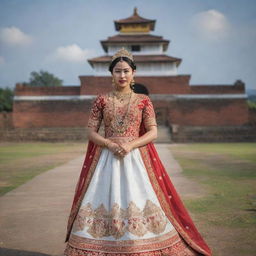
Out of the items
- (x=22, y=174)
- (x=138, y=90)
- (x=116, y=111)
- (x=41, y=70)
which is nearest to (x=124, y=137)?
(x=116, y=111)

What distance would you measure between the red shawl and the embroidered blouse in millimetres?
160

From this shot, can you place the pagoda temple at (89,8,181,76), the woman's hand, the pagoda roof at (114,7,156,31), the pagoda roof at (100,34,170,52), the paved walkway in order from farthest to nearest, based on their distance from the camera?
the pagoda roof at (114,7,156,31)
the pagoda roof at (100,34,170,52)
the pagoda temple at (89,8,181,76)
the paved walkway
the woman's hand

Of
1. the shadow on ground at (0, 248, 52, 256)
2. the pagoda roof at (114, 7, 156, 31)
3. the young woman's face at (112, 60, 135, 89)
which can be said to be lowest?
the shadow on ground at (0, 248, 52, 256)

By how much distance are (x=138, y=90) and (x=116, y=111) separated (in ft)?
82.3

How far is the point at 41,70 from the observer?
72.0m

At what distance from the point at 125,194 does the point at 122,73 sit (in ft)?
3.10

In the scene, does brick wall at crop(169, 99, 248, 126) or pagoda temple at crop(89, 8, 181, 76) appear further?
pagoda temple at crop(89, 8, 181, 76)

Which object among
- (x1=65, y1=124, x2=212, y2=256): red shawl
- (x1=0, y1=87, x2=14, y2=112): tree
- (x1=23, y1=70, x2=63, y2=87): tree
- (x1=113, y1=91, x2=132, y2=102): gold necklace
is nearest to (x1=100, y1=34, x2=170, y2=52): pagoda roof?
(x1=0, y1=87, x2=14, y2=112): tree

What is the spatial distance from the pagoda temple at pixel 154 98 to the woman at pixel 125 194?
22324 millimetres

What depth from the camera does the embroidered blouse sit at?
2740 millimetres

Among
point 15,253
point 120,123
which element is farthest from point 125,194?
point 15,253

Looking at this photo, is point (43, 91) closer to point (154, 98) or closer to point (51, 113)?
point (51, 113)

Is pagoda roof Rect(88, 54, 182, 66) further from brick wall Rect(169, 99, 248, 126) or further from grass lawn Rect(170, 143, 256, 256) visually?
grass lawn Rect(170, 143, 256, 256)

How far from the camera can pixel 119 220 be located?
244cm
